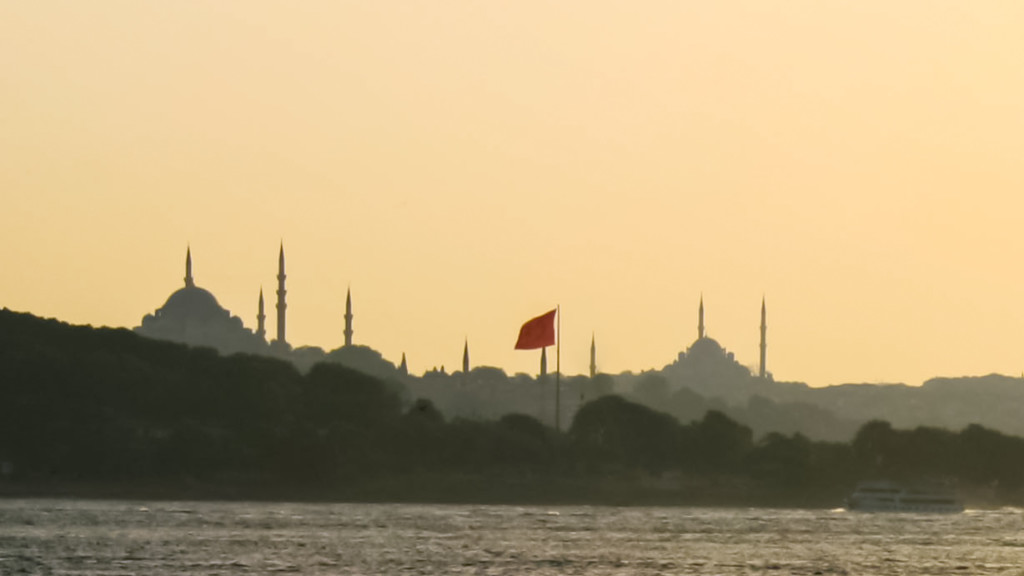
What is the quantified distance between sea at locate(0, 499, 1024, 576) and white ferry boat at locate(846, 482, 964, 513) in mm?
3993

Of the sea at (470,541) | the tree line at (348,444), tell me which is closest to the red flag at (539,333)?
the sea at (470,541)

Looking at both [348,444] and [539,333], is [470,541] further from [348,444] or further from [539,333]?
[348,444]

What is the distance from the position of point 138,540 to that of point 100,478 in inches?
1783

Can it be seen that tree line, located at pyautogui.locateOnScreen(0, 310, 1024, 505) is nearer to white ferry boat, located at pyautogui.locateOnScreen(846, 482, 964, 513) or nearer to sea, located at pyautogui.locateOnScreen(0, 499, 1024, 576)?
sea, located at pyautogui.locateOnScreen(0, 499, 1024, 576)

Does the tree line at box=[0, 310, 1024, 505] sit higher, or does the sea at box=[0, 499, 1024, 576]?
the tree line at box=[0, 310, 1024, 505]

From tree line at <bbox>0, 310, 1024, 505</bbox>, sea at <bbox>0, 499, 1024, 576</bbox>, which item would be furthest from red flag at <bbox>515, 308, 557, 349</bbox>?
tree line at <bbox>0, 310, 1024, 505</bbox>

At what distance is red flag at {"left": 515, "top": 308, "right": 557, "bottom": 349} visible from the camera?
149500 mm

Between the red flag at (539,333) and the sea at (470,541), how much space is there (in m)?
8.93

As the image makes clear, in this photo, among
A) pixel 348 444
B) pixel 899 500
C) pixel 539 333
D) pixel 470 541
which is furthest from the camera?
pixel 348 444

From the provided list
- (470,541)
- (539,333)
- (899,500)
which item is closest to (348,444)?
(539,333)

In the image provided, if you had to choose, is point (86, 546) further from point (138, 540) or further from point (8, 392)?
point (8, 392)

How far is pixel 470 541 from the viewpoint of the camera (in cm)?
11088

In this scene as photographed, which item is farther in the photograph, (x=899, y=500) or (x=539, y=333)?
(x=899, y=500)

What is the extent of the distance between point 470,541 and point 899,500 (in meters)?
51.3
